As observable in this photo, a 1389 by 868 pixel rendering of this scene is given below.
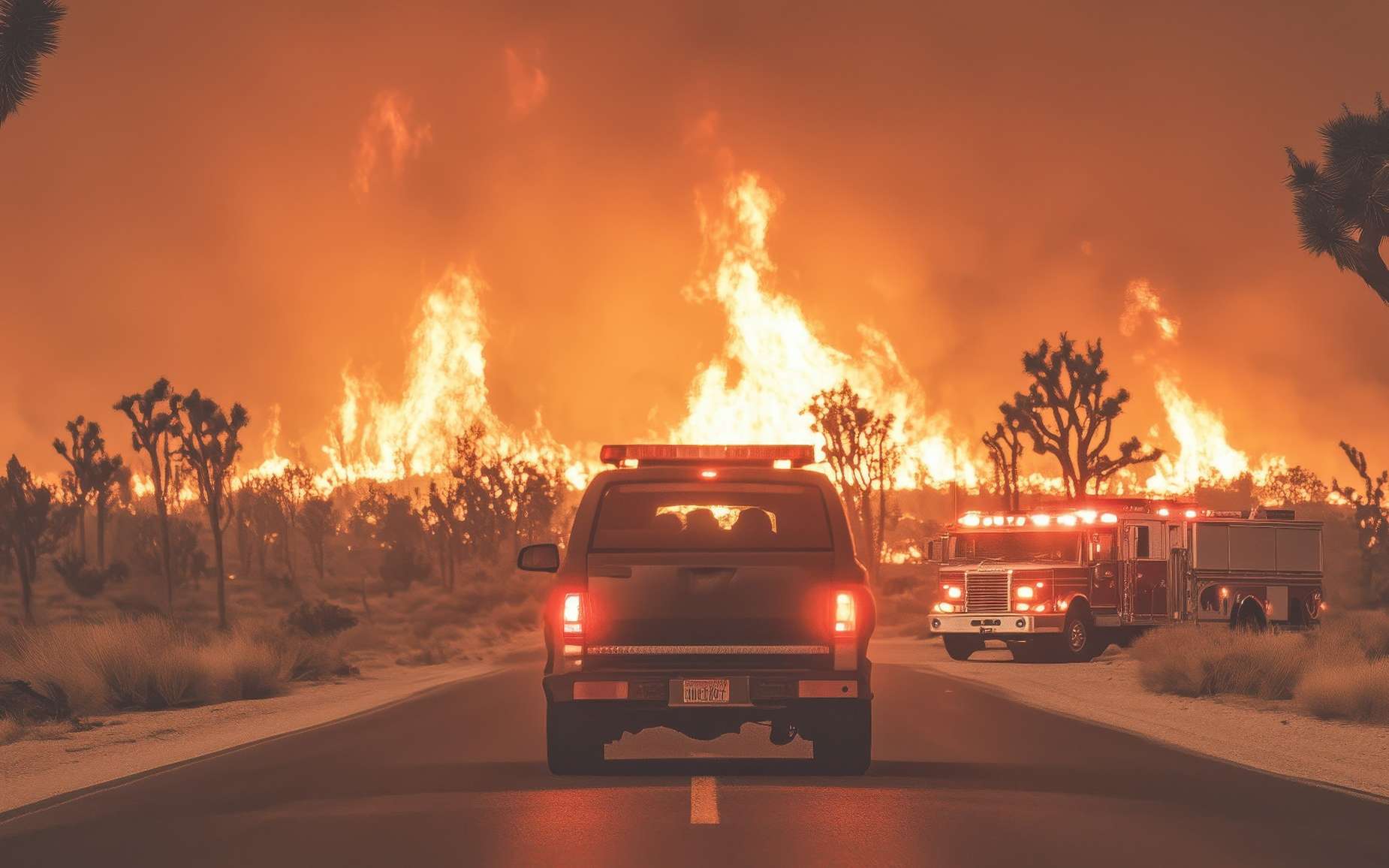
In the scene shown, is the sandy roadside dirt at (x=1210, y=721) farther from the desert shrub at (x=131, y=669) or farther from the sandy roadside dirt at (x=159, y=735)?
the desert shrub at (x=131, y=669)

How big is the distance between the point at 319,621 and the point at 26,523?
3350cm

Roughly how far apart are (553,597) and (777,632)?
162cm

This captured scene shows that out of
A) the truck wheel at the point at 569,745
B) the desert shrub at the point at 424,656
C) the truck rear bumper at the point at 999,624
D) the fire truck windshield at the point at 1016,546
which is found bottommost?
the desert shrub at the point at 424,656

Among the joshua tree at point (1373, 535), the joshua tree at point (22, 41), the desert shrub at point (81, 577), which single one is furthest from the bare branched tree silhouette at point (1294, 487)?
the joshua tree at point (22, 41)

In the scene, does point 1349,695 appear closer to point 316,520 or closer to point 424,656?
point 424,656

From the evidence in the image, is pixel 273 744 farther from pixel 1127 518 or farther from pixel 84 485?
pixel 84 485

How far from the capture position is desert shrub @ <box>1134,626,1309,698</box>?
1039 inches

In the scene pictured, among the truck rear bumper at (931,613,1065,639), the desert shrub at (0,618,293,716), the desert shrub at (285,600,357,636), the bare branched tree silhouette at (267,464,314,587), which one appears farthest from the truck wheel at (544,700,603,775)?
the bare branched tree silhouette at (267,464,314,587)

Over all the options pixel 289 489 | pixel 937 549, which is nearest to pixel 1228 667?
pixel 937 549

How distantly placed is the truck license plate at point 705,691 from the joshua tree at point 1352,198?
2221 cm

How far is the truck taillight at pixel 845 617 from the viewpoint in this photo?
467 inches

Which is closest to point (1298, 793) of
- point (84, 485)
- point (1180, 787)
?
point (1180, 787)

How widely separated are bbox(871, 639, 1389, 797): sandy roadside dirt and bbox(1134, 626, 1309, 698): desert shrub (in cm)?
40

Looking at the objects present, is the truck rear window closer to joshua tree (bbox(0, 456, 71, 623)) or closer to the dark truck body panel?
the dark truck body panel
